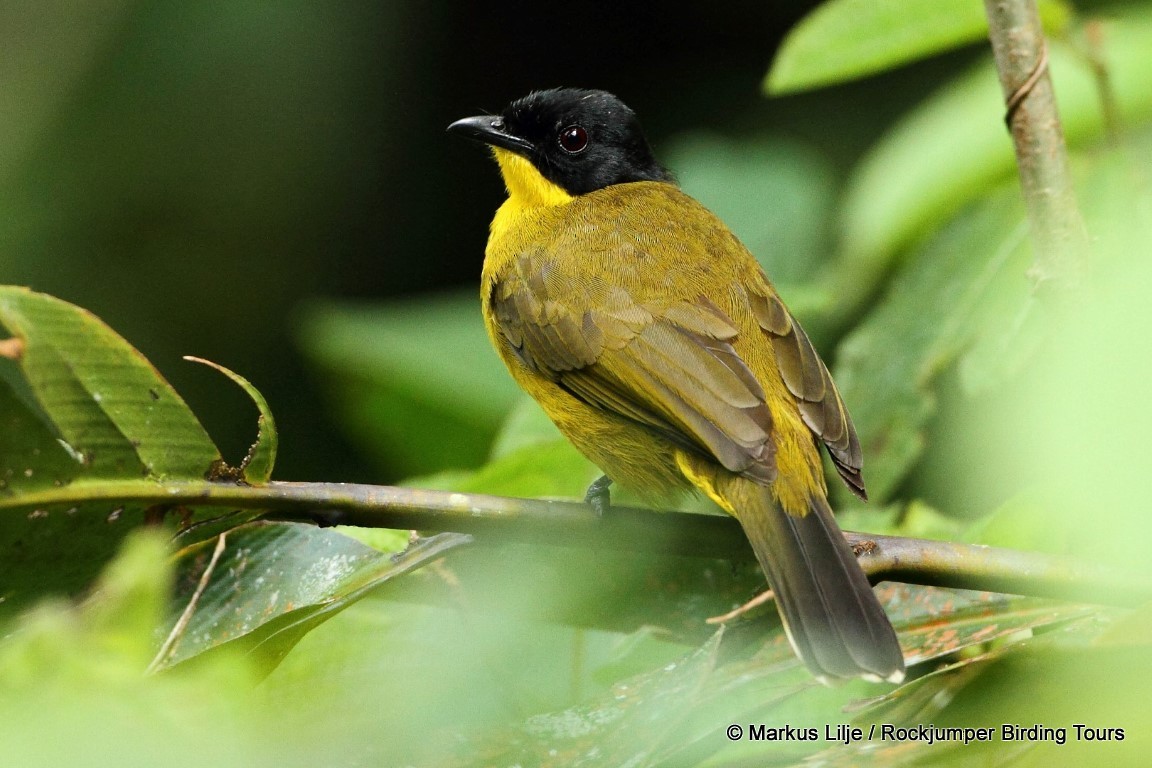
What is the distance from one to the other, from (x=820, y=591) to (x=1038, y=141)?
0.91 m

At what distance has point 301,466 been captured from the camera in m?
4.76

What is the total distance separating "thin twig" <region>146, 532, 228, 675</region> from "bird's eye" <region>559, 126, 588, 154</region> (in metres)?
2.15

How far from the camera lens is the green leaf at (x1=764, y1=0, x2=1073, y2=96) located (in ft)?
8.23

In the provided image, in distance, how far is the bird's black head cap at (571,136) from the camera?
355cm

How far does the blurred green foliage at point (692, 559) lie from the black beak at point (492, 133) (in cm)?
51

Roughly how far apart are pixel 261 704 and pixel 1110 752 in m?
0.93

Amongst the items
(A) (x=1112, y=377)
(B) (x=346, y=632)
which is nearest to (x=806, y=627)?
(A) (x=1112, y=377)

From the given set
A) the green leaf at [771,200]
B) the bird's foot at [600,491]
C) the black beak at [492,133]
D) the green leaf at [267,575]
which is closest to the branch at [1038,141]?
the bird's foot at [600,491]

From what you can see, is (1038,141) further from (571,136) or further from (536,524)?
(571,136)

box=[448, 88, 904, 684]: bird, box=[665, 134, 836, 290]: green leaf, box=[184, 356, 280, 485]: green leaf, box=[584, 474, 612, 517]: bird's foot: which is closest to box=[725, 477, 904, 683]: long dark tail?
box=[448, 88, 904, 684]: bird

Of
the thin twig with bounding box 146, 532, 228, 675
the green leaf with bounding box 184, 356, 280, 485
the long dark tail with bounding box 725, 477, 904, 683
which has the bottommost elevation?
the long dark tail with bounding box 725, 477, 904, 683

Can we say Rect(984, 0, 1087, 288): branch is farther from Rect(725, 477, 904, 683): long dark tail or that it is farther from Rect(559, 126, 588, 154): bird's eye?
Rect(559, 126, 588, 154): bird's eye

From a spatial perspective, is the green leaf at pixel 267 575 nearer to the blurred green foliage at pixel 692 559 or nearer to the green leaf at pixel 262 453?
the blurred green foliage at pixel 692 559

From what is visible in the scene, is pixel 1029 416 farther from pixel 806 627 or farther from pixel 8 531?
pixel 8 531
